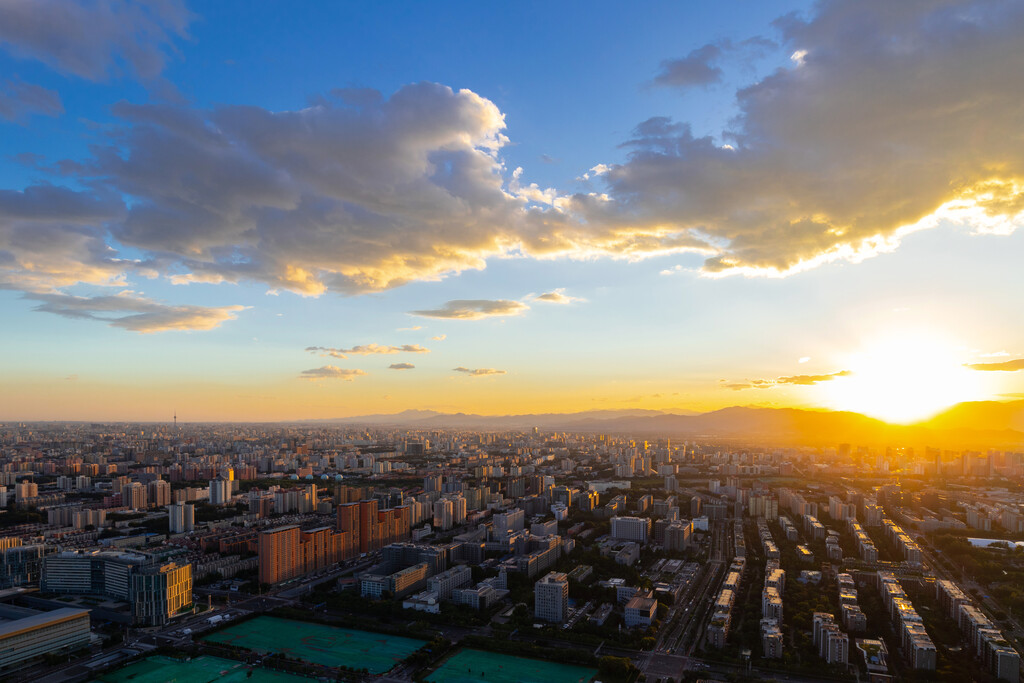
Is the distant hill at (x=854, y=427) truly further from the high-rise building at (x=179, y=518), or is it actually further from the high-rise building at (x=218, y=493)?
the high-rise building at (x=179, y=518)

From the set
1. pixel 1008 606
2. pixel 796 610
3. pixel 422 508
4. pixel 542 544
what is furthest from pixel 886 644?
pixel 422 508

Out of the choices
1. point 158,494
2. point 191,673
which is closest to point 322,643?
point 191,673

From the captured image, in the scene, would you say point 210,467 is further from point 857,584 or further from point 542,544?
point 857,584

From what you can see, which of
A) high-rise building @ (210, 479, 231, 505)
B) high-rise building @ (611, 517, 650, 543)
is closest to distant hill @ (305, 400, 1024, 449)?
high-rise building @ (611, 517, 650, 543)

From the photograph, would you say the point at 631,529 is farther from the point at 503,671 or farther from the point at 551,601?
the point at 503,671

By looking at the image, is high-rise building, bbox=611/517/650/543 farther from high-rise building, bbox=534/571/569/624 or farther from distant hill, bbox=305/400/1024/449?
distant hill, bbox=305/400/1024/449

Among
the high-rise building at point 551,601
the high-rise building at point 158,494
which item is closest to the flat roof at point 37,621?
the high-rise building at point 551,601
